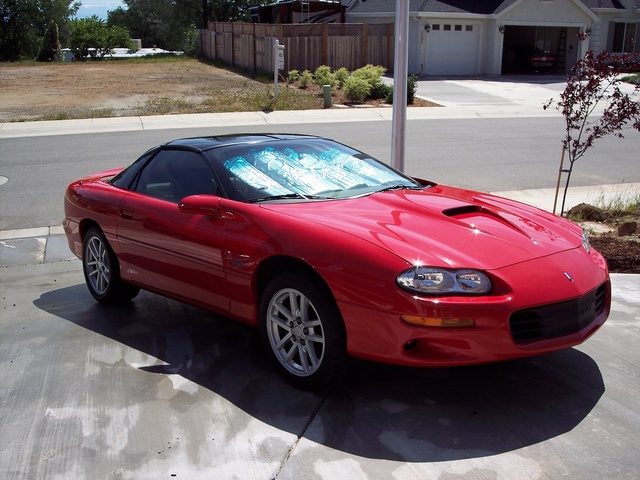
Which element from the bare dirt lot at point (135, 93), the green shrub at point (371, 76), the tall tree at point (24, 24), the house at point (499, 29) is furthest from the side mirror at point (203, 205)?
the tall tree at point (24, 24)

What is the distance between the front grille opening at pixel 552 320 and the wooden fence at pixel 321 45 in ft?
94.9

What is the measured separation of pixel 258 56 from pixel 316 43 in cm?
379

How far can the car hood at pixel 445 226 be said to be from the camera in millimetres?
4062

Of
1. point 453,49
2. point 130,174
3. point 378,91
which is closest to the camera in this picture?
point 130,174

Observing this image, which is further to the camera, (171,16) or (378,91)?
(171,16)

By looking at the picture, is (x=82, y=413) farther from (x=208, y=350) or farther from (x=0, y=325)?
(x=0, y=325)

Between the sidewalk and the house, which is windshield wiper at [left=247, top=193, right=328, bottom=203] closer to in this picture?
the sidewalk

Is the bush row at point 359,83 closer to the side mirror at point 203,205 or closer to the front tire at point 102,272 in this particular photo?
the front tire at point 102,272

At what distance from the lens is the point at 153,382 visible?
15.1ft

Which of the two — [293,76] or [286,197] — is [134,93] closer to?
[293,76]

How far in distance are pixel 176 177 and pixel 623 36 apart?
135ft

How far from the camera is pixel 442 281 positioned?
12.8 feet

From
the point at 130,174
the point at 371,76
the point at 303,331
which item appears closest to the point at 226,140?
the point at 130,174

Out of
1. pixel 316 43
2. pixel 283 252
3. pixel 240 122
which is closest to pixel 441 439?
pixel 283 252
